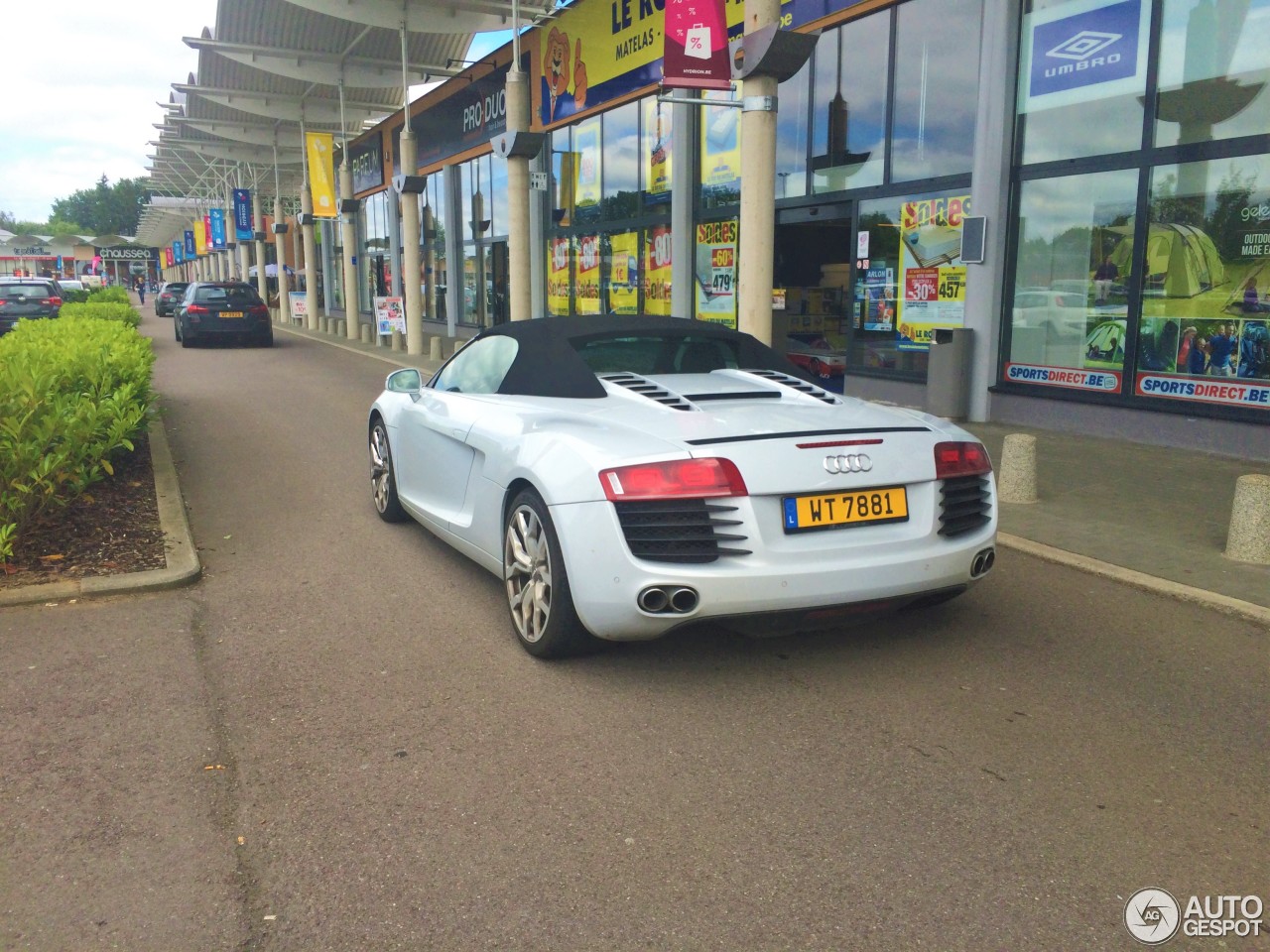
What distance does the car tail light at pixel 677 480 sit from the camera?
3.91m

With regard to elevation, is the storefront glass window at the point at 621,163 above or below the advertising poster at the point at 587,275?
above

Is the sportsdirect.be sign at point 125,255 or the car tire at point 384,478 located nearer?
the car tire at point 384,478

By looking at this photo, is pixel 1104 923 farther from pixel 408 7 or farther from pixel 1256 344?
pixel 408 7

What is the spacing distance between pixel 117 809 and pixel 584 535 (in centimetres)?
179

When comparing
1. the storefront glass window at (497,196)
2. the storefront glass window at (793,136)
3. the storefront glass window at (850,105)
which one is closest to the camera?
the storefront glass window at (850,105)

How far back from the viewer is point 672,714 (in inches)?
153

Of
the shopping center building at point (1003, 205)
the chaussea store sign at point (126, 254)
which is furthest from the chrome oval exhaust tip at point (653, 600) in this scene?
the chaussea store sign at point (126, 254)

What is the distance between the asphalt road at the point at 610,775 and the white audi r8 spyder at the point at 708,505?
0.35 metres

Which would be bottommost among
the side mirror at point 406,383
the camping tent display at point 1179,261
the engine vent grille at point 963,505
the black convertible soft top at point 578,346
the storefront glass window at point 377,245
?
the engine vent grille at point 963,505

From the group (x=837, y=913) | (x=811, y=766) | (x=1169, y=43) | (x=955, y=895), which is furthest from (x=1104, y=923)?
(x=1169, y=43)

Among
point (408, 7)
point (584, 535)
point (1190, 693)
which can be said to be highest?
point (408, 7)

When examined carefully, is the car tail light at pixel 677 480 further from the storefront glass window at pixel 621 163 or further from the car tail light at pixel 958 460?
the storefront glass window at pixel 621 163

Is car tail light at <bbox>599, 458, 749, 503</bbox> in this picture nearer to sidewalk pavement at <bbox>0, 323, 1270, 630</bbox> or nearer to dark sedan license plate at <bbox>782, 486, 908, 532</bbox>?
dark sedan license plate at <bbox>782, 486, 908, 532</bbox>

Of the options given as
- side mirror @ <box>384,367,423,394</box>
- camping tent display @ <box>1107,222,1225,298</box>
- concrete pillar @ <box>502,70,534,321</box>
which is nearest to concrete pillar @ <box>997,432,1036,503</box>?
camping tent display @ <box>1107,222,1225,298</box>
